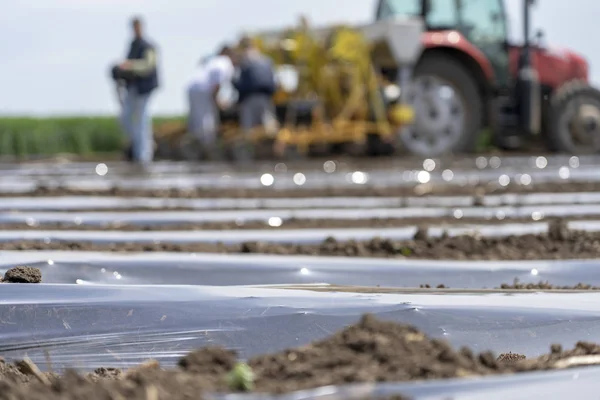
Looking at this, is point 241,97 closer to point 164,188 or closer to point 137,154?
point 137,154

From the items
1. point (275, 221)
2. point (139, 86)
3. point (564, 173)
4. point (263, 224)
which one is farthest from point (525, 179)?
point (139, 86)

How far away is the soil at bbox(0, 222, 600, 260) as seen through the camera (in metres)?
4.25

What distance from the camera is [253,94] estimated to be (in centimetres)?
1160

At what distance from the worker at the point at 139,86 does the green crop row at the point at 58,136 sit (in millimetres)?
8823

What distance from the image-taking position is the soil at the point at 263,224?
5.32 meters

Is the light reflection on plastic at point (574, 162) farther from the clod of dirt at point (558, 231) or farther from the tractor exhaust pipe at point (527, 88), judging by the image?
the clod of dirt at point (558, 231)

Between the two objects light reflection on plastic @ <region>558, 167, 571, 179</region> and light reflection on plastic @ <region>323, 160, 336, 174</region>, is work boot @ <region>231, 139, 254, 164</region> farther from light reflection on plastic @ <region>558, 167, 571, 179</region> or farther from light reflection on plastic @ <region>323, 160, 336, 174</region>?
light reflection on plastic @ <region>558, 167, 571, 179</region>

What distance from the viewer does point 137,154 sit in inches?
463

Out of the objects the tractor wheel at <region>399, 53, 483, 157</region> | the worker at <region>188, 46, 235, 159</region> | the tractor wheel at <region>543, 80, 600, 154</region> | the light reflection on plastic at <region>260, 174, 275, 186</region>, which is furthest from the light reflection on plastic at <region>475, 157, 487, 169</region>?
Answer: the worker at <region>188, 46, 235, 159</region>

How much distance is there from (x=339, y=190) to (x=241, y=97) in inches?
166

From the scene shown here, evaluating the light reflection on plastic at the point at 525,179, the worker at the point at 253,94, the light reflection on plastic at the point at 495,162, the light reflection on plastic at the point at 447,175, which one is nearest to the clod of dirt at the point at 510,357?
the light reflection on plastic at the point at 525,179

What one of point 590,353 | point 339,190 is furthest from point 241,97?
point 590,353

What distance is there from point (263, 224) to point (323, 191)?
→ 225 cm

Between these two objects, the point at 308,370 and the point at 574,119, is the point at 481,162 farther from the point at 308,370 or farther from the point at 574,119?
the point at 308,370
